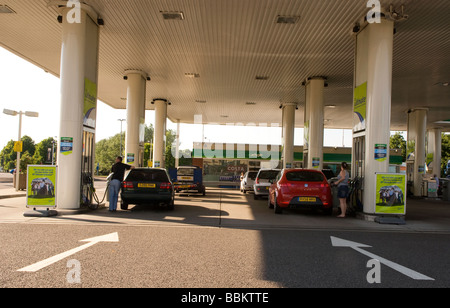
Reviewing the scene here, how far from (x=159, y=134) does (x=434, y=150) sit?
27804mm

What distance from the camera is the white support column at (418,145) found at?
28688mm

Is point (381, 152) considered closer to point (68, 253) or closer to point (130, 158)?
point (68, 253)

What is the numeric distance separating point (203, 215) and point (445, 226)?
264 inches

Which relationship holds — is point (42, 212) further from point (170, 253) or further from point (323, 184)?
point (323, 184)

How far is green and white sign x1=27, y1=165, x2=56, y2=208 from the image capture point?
35.6 ft

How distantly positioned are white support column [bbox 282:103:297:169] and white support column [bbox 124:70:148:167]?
11.5 metres

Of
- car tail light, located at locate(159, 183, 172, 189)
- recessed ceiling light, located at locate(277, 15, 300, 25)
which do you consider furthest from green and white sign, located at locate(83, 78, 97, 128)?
recessed ceiling light, located at locate(277, 15, 300, 25)

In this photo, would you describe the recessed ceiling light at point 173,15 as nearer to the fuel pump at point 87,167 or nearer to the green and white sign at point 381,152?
the fuel pump at point 87,167

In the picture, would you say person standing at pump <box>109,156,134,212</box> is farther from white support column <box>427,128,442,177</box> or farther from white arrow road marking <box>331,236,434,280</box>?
white support column <box>427,128,442,177</box>

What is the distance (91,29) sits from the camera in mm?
13117

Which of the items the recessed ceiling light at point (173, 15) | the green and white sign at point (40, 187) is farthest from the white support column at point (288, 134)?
the green and white sign at point (40, 187)

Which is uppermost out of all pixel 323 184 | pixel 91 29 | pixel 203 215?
pixel 91 29

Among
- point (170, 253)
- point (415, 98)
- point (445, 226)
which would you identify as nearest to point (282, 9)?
point (445, 226)

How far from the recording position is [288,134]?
2900 cm
